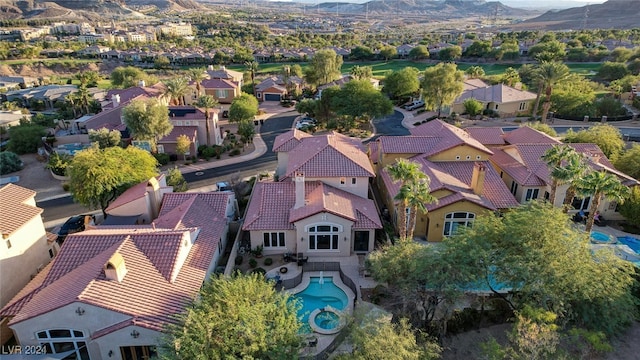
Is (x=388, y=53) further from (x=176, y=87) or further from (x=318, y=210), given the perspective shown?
(x=318, y=210)

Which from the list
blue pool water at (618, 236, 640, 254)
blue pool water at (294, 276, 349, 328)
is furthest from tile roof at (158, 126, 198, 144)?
blue pool water at (618, 236, 640, 254)

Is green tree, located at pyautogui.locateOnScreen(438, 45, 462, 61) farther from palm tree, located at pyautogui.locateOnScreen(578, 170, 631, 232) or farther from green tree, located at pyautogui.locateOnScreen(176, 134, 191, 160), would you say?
palm tree, located at pyautogui.locateOnScreen(578, 170, 631, 232)

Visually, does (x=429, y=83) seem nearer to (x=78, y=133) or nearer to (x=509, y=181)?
(x=509, y=181)

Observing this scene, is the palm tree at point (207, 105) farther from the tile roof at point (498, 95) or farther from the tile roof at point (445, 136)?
the tile roof at point (498, 95)

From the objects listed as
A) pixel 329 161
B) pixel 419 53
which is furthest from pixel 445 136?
pixel 419 53

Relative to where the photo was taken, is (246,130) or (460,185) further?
(246,130)

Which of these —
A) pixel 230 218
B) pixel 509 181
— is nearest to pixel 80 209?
pixel 230 218

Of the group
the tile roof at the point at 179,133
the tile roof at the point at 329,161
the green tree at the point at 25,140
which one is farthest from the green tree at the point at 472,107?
the green tree at the point at 25,140
